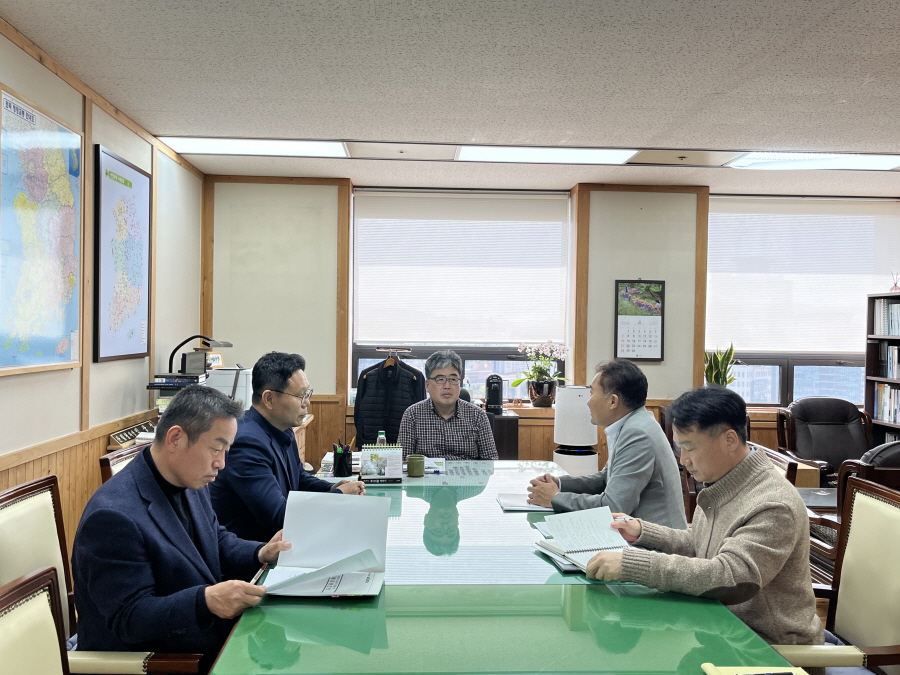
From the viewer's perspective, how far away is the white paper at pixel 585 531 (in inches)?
77.3

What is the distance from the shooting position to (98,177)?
3.55 meters

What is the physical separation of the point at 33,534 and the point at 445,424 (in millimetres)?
2140

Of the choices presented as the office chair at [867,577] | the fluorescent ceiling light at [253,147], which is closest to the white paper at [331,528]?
the office chair at [867,577]

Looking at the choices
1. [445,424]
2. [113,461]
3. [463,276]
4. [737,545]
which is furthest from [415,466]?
[463,276]

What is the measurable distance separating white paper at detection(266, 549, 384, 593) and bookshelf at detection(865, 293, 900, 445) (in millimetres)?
5345

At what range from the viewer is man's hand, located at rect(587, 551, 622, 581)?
1705 millimetres

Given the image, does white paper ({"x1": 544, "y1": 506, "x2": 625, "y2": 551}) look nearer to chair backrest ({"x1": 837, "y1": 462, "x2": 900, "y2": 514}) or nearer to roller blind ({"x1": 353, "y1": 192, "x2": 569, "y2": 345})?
chair backrest ({"x1": 837, "y1": 462, "x2": 900, "y2": 514})

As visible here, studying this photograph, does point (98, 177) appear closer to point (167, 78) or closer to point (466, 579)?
point (167, 78)

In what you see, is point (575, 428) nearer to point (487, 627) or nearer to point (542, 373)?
point (542, 373)

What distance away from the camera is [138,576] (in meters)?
1.57

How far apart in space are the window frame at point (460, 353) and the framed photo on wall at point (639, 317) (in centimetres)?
63

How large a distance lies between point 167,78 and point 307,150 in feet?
4.64

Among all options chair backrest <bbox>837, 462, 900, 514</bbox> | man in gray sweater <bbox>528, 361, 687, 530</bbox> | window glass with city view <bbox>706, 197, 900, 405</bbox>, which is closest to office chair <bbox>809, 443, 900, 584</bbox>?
chair backrest <bbox>837, 462, 900, 514</bbox>

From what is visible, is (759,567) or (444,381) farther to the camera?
(444,381)
